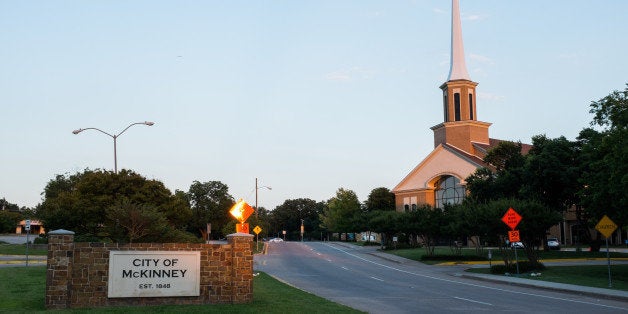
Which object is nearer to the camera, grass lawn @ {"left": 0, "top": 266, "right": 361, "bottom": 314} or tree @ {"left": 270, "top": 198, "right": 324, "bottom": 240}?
grass lawn @ {"left": 0, "top": 266, "right": 361, "bottom": 314}

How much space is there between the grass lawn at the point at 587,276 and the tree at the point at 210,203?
82.6m

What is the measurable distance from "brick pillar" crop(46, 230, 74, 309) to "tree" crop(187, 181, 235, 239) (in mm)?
97320

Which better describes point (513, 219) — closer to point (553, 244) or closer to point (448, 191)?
point (553, 244)

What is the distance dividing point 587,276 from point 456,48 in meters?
54.8

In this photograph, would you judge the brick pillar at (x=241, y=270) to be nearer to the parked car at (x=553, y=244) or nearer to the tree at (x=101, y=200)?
the tree at (x=101, y=200)

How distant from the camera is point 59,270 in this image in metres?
15.4

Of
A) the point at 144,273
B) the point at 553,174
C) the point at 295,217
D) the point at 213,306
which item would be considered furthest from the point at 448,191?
the point at 295,217

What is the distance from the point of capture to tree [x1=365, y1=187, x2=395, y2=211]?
10719 cm

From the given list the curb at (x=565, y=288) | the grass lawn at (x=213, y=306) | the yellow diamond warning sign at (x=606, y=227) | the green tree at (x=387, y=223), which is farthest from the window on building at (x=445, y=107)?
the grass lawn at (x=213, y=306)

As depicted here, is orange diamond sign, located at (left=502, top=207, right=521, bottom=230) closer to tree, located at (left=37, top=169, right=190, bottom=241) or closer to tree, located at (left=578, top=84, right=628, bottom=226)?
tree, located at (left=578, top=84, right=628, bottom=226)

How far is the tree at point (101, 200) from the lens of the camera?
137 feet

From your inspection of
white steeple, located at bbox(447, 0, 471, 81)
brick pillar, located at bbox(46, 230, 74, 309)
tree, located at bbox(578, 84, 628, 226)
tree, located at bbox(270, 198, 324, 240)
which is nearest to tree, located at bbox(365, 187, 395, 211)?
white steeple, located at bbox(447, 0, 471, 81)

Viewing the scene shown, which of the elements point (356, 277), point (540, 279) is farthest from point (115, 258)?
point (540, 279)

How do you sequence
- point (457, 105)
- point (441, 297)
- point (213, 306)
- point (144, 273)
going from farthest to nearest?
point (457, 105)
point (441, 297)
point (144, 273)
point (213, 306)
